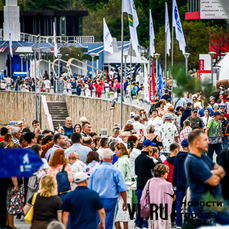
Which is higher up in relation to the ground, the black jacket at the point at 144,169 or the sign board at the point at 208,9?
the sign board at the point at 208,9

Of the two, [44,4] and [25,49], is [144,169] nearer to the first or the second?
[25,49]

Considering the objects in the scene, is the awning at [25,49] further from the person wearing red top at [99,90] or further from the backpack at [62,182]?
the backpack at [62,182]

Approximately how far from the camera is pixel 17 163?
3.40m

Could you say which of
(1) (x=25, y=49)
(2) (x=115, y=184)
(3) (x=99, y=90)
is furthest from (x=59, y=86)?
(2) (x=115, y=184)

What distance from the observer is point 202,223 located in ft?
16.9

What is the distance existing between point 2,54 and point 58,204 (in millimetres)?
64958

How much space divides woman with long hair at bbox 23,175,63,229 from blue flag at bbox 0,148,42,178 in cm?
308

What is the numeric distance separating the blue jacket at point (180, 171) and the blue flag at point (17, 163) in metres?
5.17

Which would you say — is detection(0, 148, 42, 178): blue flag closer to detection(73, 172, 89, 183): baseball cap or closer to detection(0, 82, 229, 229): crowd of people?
detection(0, 82, 229, 229): crowd of people

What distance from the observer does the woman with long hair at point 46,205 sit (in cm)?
657

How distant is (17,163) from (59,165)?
489 centimetres

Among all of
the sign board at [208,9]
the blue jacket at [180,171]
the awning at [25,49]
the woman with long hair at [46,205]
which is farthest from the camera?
the awning at [25,49]

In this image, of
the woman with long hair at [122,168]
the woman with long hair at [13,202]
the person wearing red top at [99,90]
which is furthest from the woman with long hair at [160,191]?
the person wearing red top at [99,90]

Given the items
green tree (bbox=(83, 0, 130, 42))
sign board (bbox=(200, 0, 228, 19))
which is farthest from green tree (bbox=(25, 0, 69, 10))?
sign board (bbox=(200, 0, 228, 19))
